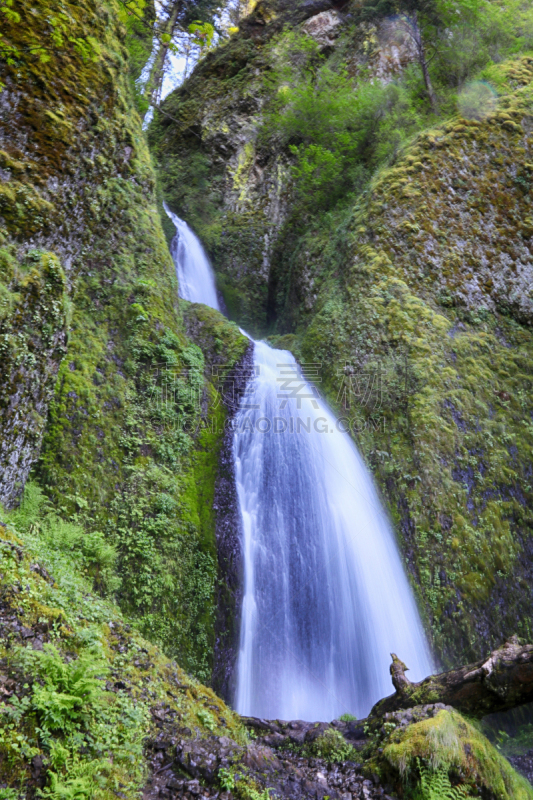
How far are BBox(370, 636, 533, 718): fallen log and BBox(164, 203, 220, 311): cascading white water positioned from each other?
10438mm

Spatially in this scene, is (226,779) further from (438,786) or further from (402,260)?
(402,260)

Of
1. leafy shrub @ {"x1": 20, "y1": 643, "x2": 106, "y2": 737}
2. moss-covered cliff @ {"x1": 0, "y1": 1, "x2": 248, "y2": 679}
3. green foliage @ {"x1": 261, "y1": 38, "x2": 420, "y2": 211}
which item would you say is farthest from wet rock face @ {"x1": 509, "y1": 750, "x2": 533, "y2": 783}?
green foliage @ {"x1": 261, "y1": 38, "x2": 420, "y2": 211}

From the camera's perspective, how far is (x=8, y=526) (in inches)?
181

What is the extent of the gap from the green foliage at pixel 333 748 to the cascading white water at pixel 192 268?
10507mm

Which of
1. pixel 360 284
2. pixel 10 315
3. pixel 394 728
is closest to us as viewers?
pixel 394 728

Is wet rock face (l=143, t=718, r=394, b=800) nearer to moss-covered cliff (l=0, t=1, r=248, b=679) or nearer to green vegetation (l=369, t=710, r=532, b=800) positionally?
green vegetation (l=369, t=710, r=532, b=800)

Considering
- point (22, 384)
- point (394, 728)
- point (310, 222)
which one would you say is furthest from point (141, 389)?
point (310, 222)

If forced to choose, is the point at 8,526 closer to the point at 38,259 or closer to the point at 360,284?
the point at 38,259

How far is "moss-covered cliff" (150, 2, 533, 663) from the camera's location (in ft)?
26.5

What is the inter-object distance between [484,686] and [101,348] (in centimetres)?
696

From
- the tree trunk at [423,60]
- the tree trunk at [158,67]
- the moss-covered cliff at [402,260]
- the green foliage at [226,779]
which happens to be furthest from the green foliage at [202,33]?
the tree trunk at [158,67]

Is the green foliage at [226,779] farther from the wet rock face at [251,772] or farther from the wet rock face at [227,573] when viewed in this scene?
the wet rock face at [227,573]

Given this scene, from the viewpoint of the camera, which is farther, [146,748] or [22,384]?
[22,384]

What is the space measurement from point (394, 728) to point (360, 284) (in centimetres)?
937
